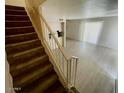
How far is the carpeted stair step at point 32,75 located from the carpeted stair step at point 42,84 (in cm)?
9

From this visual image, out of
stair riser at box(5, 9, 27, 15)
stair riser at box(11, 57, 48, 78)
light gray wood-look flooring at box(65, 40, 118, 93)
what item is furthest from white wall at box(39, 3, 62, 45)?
stair riser at box(11, 57, 48, 78)

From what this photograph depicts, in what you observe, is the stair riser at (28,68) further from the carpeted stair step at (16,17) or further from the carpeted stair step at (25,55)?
the carpeted stair step at (16,17)

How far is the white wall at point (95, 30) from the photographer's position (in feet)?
28.8

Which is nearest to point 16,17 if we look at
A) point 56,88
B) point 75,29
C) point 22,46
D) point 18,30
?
point 18,30

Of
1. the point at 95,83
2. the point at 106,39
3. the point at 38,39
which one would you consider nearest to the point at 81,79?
the point at 95,83

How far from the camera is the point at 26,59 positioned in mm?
3184

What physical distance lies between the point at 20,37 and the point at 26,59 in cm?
67

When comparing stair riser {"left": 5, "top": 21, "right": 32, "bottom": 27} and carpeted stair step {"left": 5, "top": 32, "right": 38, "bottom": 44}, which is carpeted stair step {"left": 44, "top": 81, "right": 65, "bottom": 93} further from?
stair riser {"left": 5, "top": 21, "right": 32, "bottom": 27}

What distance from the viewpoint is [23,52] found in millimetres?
3244

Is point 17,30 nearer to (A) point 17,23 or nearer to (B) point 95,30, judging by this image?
(A) point 17,23

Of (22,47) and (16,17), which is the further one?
(16,17)

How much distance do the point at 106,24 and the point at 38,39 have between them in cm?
639

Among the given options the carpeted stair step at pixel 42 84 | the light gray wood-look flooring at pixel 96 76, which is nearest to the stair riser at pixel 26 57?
the carpeted stair step at pixel 42 84

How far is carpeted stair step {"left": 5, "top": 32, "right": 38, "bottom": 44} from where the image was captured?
3227 mm
